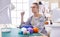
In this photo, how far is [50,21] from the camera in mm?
1179

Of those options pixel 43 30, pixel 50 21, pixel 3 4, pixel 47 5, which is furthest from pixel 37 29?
pixel 3 4

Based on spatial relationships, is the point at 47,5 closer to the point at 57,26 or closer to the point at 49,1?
the point at 49,1

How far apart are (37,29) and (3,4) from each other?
409 mm

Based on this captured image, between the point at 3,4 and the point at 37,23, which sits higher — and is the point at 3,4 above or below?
above

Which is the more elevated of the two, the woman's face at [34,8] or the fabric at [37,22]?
the woman's face at [34,8]

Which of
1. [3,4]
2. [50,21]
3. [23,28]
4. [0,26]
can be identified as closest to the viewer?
[3,4]

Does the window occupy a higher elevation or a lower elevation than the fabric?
higher

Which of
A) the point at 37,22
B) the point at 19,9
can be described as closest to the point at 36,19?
the point at 37,22

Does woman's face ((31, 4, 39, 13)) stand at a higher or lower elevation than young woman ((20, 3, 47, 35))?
higher

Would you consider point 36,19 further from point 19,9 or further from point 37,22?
point 19,9

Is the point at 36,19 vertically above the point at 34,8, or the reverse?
the point at 34,8

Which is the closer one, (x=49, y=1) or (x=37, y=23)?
(x=37, y=23)

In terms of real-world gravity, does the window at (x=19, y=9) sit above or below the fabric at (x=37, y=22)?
above

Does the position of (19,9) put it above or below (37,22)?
above
